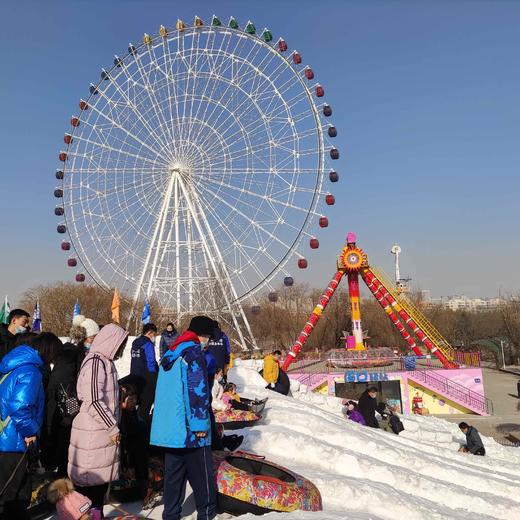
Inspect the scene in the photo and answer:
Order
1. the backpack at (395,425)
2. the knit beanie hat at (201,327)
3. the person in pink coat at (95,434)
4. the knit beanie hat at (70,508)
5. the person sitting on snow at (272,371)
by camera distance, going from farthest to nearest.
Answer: the backpack at (395,425), the person sitting on snow at (272,371), the knit beanie hat at (201,327), the person in pink coat at (95,434), the knit beanie hat at (70,508)

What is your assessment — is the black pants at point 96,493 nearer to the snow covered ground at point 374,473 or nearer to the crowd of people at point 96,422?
the crowd of people at point 96,422

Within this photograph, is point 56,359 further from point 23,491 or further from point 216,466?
point 216,466

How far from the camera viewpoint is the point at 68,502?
4.11 meters

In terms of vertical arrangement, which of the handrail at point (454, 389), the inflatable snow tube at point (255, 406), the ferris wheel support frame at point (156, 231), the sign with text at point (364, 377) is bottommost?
the handrail at point (454, 389)

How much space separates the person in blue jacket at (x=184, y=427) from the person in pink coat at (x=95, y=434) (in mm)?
418

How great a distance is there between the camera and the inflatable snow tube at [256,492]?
5195mm

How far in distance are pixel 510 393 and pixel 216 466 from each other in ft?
111

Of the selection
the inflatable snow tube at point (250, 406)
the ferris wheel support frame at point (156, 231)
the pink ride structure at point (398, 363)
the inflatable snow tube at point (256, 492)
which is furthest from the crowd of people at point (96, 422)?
the pink ride structure at point (398, 363)

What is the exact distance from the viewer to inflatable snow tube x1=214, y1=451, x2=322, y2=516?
5195 mm

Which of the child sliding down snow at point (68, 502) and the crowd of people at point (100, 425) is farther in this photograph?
the crowd of people at point (100, 425)

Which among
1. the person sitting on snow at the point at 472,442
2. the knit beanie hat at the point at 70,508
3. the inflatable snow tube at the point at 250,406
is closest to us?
the knit beanie hat at the point at 70,508

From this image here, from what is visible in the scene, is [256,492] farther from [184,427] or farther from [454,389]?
[454,389]

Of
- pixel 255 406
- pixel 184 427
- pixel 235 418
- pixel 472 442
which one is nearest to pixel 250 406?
pixel 255 406

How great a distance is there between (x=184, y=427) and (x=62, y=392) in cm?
168
